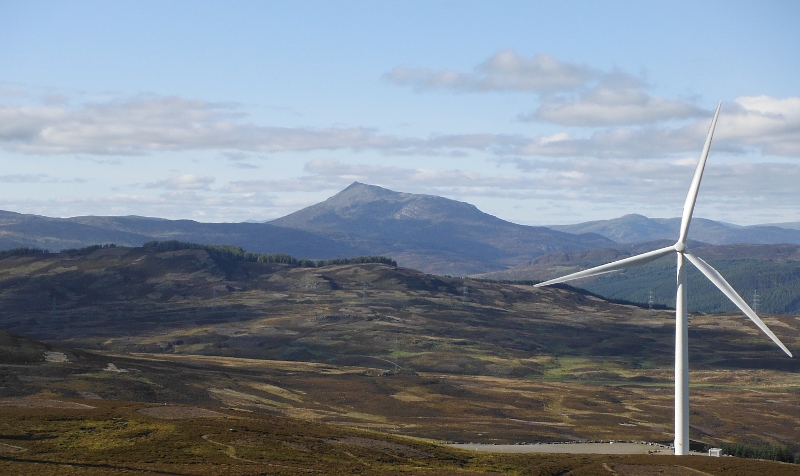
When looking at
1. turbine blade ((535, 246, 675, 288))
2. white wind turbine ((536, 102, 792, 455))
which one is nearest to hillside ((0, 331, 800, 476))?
white wind turbine ((536, 102, 792, 455))

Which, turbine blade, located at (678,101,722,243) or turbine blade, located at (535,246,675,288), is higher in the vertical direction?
turbine blade, located at (678,101,722,243)

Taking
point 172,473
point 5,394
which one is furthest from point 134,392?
point 172,473

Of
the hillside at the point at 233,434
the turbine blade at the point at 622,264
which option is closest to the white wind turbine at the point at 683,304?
the turbine blade at the point at 622,264


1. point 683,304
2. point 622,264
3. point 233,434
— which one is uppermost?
point 622,264

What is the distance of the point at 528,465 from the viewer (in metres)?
106

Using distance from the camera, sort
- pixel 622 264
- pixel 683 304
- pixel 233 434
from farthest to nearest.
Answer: pixel 233 434, pixel 622 264, pixel 683 304

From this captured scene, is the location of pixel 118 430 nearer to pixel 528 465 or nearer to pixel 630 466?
pixel 528 465

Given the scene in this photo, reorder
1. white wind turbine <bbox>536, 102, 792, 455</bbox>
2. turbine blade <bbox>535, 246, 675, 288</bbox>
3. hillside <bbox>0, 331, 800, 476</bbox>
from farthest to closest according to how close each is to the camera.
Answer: turbine blade <bbox>535, 246, 675, 288</bbox>
hillside <bbox>0, 331, 800, 476</bbox>
white wind turbine <bbox>536, 102, 792, 455</bbox>

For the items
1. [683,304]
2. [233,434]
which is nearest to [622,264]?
[683,304]

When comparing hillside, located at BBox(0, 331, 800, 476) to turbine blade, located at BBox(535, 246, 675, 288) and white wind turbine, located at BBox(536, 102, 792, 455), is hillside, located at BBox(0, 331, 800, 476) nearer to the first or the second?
white wind turbine, located at BBox(536, 102, 792, 455)

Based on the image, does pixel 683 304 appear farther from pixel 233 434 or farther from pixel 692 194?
pixel 233 434

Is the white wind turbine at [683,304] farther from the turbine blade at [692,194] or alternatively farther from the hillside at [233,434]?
the hillside at [233,434]

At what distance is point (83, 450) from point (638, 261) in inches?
2508

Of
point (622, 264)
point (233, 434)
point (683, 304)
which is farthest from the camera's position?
point (233, 434)
